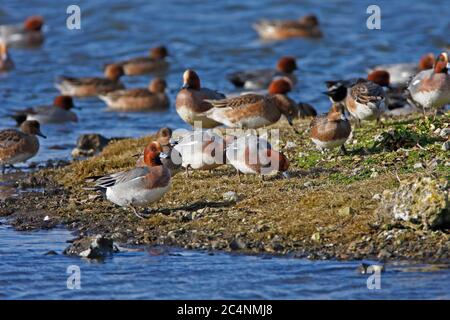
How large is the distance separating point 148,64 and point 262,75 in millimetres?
3396

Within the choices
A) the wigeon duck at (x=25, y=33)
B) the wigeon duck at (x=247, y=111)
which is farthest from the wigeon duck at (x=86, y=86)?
the wigeon duck at (x=247, y=111)

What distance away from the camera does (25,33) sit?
25922 mm

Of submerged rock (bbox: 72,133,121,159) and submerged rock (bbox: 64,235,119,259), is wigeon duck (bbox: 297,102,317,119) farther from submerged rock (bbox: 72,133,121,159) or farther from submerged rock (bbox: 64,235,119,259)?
submerged rock (bbox: 64,235,119,259)

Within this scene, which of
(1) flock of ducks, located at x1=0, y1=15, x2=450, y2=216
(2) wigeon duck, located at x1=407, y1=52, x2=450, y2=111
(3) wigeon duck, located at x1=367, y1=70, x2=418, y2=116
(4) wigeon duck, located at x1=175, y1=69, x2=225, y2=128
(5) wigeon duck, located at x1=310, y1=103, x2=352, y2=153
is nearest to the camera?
(1) flock of ducks, located at x1=0, y1=15, x2=450, y2=216

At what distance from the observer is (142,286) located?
8.07 m

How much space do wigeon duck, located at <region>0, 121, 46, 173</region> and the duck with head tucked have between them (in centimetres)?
955

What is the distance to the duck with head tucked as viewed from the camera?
2336 cm

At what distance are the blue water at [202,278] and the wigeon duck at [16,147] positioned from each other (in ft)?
14.8

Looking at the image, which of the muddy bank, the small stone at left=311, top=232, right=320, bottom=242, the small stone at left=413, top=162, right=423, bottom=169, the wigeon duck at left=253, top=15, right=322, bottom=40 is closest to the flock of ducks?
the muddy bank

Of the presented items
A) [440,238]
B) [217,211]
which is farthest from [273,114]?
[440,238]

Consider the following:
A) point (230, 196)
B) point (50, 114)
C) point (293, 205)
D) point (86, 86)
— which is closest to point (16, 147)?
point (230, 196)

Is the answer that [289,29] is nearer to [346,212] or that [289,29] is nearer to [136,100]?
[136,100]

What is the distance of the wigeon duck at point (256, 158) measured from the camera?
10.5 meters

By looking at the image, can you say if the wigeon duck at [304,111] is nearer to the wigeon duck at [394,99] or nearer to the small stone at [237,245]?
the wigeon duck at [394,99]
